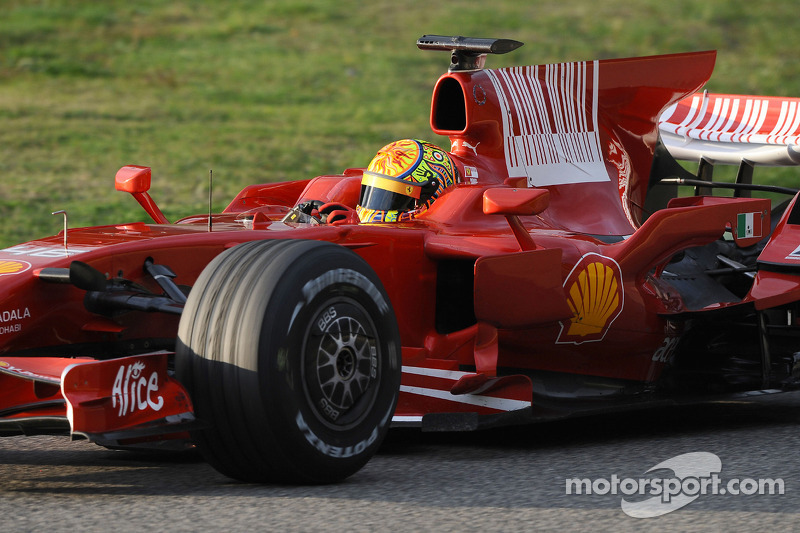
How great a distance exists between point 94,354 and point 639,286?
8.51 ft

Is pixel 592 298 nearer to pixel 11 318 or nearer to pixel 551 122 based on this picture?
pixel 551 122

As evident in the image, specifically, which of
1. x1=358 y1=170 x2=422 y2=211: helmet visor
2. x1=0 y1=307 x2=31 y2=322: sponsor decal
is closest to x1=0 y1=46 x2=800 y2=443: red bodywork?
x1=0 y1=307 x2=31 y2=322: sponsor decal

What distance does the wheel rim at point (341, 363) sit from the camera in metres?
4.20

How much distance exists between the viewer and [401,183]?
564 cm

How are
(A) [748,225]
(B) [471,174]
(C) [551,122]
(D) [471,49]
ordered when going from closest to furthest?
(A) [748,225] → (B) [471,174] → (D) [471,49] → (C) [551,122]

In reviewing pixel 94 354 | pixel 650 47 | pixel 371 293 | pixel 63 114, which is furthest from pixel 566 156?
pixel 650 47

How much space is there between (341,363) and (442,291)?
1.13 meters

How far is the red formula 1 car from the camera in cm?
404

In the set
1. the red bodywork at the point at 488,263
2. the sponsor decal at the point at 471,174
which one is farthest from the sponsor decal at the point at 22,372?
the sponsor decal at the point at 471,174

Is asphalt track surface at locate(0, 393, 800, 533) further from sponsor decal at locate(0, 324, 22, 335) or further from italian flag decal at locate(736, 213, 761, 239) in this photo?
italian flag decal at locate(736, 213, 761, 239)

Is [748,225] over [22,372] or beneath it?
over

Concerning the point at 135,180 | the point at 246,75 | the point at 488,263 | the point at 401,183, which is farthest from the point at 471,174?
the point at 246,75

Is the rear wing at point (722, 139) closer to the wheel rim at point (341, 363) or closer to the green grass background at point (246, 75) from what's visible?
the wheel rim at point (341, 363)

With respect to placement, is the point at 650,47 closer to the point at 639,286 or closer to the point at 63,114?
the point at 63,114
